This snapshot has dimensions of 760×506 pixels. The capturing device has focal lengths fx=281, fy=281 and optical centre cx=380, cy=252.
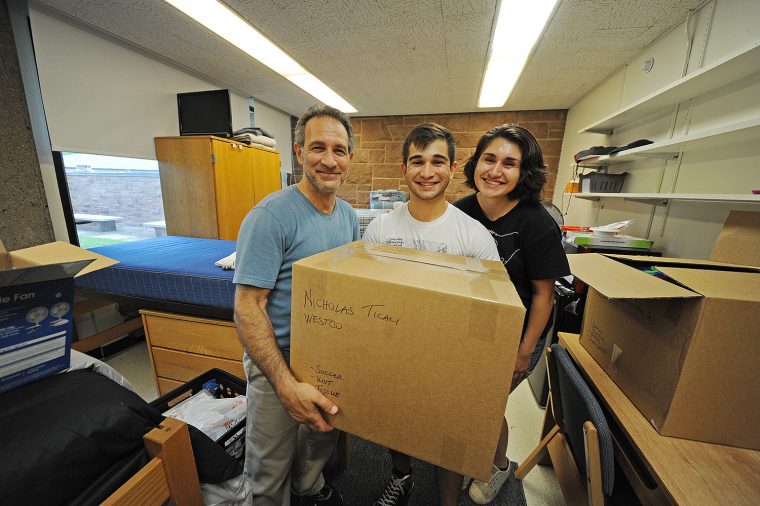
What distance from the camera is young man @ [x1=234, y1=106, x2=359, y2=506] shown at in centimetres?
89

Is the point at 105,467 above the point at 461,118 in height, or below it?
below

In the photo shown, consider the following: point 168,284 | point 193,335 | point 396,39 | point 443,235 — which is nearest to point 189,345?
point 193,335

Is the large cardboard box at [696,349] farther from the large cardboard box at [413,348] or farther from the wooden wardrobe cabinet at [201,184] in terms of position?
the wooden wardrobe cabinet at [201,184]

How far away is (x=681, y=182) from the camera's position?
6.13 feet

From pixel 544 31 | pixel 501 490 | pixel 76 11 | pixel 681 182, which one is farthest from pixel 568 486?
pixel 76 11

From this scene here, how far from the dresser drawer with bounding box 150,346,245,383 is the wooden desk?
1.80 m

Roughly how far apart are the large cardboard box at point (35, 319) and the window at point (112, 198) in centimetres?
259

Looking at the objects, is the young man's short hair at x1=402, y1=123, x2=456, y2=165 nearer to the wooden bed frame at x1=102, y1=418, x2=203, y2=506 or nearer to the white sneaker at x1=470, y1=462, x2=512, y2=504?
the wooden bed frame at x1=102, y1=418, x2=203, y2=506

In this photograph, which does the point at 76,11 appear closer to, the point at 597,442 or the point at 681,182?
the point at 597,442

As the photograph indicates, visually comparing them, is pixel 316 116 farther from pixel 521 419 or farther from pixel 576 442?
pixel 521 419

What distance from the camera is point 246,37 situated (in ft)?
7.89

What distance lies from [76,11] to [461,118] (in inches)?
167

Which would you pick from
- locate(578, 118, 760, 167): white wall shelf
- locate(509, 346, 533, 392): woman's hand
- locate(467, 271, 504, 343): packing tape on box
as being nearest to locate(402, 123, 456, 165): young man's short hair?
locate(467, 271, 504, 343): packing tape on box

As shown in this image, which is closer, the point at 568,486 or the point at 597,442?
the point at 597,442
